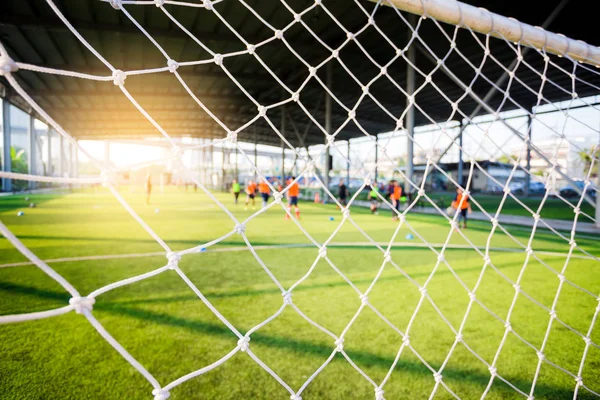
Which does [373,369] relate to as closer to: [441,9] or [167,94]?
[441,9]

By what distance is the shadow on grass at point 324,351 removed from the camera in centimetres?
190

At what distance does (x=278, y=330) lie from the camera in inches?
96.6

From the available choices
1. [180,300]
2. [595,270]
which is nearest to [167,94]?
[180,300]

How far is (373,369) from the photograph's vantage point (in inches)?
78.4

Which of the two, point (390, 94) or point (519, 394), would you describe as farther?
point (390, 94)

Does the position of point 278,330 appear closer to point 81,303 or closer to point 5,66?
point 81,303

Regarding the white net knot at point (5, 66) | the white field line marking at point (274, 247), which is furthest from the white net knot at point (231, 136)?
the white field line marking at point (274, 247)

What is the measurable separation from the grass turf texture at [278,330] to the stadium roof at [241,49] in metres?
3.17

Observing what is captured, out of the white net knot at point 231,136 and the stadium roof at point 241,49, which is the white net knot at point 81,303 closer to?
the white net knot at point 231,136

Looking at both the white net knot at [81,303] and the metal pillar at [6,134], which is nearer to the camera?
the white net knot at [81,303]

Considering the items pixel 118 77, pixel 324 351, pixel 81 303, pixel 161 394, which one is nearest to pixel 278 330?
pixel 324 351

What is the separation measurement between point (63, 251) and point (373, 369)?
16.0 feet

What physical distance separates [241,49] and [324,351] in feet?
43.0

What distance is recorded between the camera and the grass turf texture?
73.4 inches
